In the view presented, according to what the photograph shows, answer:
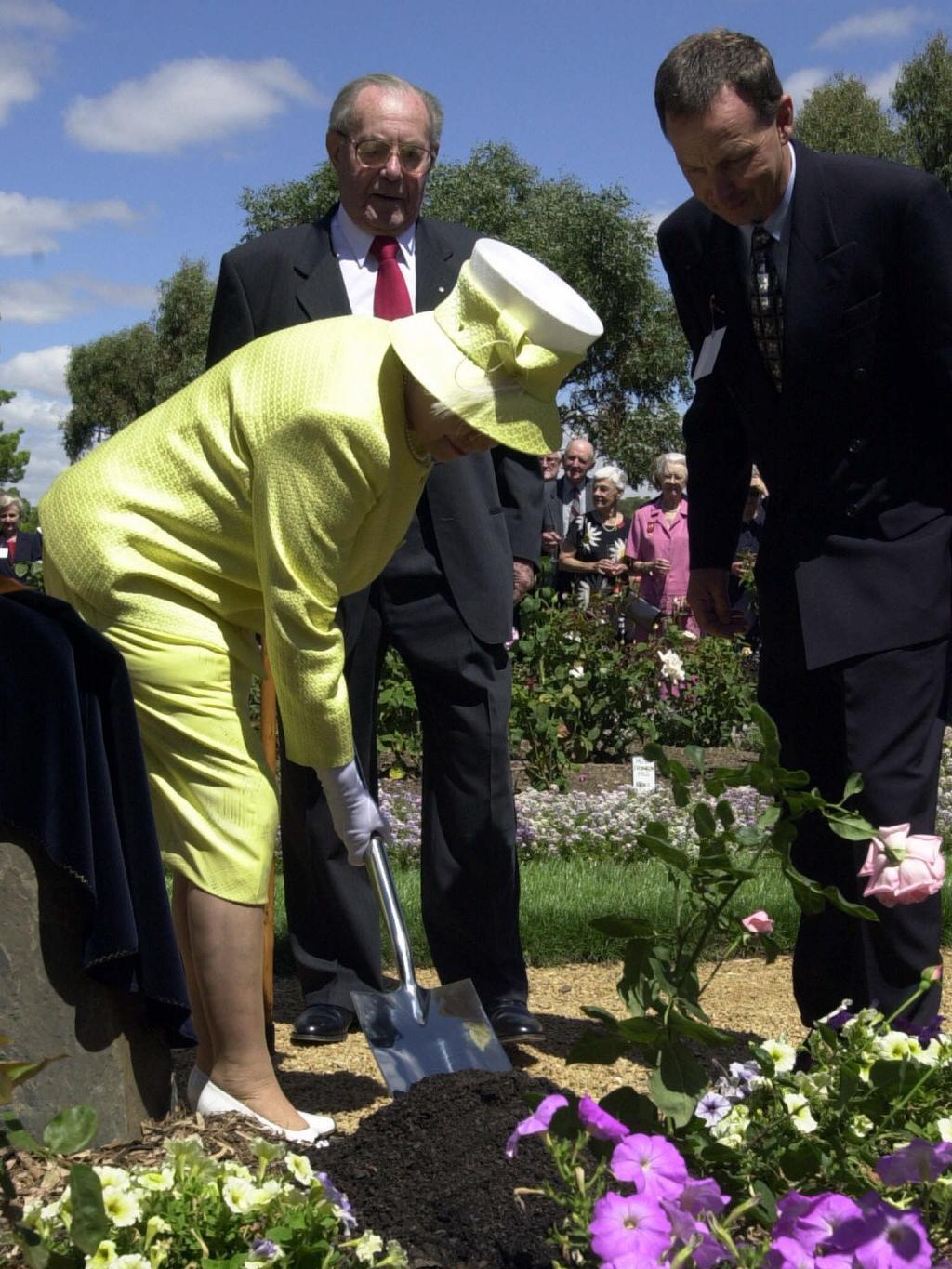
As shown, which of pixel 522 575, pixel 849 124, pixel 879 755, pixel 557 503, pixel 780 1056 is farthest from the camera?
pixel 849 124

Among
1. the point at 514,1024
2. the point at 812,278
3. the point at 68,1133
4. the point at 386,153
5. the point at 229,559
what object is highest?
the point at 386,153

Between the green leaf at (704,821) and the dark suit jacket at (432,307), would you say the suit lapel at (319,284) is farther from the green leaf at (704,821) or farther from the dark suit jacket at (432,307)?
the green leaf at (704,821)

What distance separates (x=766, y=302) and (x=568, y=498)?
7022 millimetres

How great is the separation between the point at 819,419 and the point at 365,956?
1.76m

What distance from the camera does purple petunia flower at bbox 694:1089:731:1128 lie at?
6.45ft

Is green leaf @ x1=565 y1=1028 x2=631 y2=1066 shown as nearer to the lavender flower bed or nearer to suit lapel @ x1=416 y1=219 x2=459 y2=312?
suit lapel @ x1=416 y1=219 x2=459 y2=312

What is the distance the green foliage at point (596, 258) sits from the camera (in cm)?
3497

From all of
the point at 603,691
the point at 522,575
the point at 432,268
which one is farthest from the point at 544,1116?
the point at 603,691

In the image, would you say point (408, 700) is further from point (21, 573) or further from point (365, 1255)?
point (365, 1255)

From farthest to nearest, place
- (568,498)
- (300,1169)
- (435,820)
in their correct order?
(568,498) → (435,820) → (300,1169)

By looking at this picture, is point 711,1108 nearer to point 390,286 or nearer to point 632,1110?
point 632,1110

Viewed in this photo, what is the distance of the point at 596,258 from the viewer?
35.2 meters

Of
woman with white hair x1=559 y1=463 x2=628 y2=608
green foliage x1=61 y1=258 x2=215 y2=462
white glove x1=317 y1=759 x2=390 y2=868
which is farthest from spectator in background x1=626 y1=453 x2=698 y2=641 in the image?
green foliage x1=61 y1=258 x2=215 y2=462

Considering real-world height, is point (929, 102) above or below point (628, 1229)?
above
